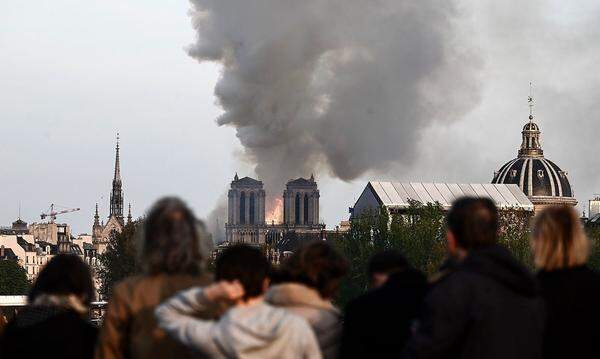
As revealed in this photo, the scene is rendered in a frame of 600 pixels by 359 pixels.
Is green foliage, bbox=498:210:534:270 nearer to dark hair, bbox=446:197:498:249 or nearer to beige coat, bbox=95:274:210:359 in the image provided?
dark hair, bbox=446:197:498:249

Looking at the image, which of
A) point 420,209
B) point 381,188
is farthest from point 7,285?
point 381,188

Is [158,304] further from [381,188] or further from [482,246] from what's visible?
[381,188]

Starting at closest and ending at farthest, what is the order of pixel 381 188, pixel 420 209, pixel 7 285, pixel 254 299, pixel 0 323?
pixel 254 299 → pixel 0 323 → pixel 420 209 → pixel 7 285 → pixel 381 188

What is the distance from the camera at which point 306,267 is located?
1354 cm

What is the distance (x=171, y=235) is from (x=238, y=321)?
3.08 feet

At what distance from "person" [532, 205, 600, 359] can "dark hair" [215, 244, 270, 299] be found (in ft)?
6.63

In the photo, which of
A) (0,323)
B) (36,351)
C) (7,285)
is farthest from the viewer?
(7,285)

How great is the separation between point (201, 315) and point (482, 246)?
1.83 meters

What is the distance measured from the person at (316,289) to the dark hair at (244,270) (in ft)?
4.10

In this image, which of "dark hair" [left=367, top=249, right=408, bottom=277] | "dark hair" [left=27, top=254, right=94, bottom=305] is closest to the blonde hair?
"dark hair" [left=367, top=249, right=408, bottom=277]

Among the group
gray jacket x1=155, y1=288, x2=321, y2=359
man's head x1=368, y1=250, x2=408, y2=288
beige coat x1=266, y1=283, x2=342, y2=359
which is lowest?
gray jacket x1=155, y1=288, x2=321, y2=359

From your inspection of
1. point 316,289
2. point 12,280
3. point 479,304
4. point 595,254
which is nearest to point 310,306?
point 316,289

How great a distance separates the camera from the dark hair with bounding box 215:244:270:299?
1202 cm

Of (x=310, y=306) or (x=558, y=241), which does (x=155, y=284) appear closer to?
(x=310, y=306)
